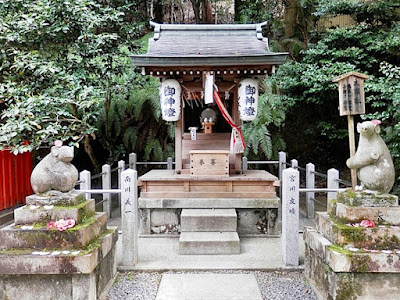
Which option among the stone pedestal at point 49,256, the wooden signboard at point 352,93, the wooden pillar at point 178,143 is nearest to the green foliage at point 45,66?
the wooden pillar at point 178,143

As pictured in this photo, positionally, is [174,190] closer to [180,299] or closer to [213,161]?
[213,161]

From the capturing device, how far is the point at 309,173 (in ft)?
22.9

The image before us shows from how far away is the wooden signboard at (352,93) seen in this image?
403cm

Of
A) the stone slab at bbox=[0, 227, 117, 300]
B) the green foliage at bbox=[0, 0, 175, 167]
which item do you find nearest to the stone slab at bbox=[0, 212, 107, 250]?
the stone slab at bbox=[0, 227, 117, 300]

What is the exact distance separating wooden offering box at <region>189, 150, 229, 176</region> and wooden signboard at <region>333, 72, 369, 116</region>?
8.83 ft

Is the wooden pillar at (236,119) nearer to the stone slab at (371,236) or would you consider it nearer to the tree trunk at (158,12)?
the stone slab at (371,236)

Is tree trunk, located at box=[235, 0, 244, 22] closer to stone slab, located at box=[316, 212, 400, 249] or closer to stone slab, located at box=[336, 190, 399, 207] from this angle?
stone slab, located at box=[336, 190, 399, 207]

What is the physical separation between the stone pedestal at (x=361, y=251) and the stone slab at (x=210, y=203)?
2487 mm

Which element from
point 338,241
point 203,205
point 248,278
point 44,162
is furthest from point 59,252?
point 203,205

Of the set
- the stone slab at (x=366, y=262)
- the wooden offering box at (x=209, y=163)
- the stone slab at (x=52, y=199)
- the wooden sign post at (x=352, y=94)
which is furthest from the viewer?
the wooden offering box at (x=209, y=163)

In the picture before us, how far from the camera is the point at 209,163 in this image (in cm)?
632

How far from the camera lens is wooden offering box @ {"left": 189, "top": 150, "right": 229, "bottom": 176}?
20.7ft

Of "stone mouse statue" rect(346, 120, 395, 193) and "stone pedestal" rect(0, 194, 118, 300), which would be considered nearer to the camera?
"stone pedestal" rect(0, 194, 118, 300)

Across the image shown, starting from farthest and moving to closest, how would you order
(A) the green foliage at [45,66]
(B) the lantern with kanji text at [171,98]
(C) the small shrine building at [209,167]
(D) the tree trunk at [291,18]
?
(D) the tree trunk at [291,18], (B) the lantern with kanji text at [171,98], (C) the small shrine building at [209,167], (A) the green foliage at [45,66]
